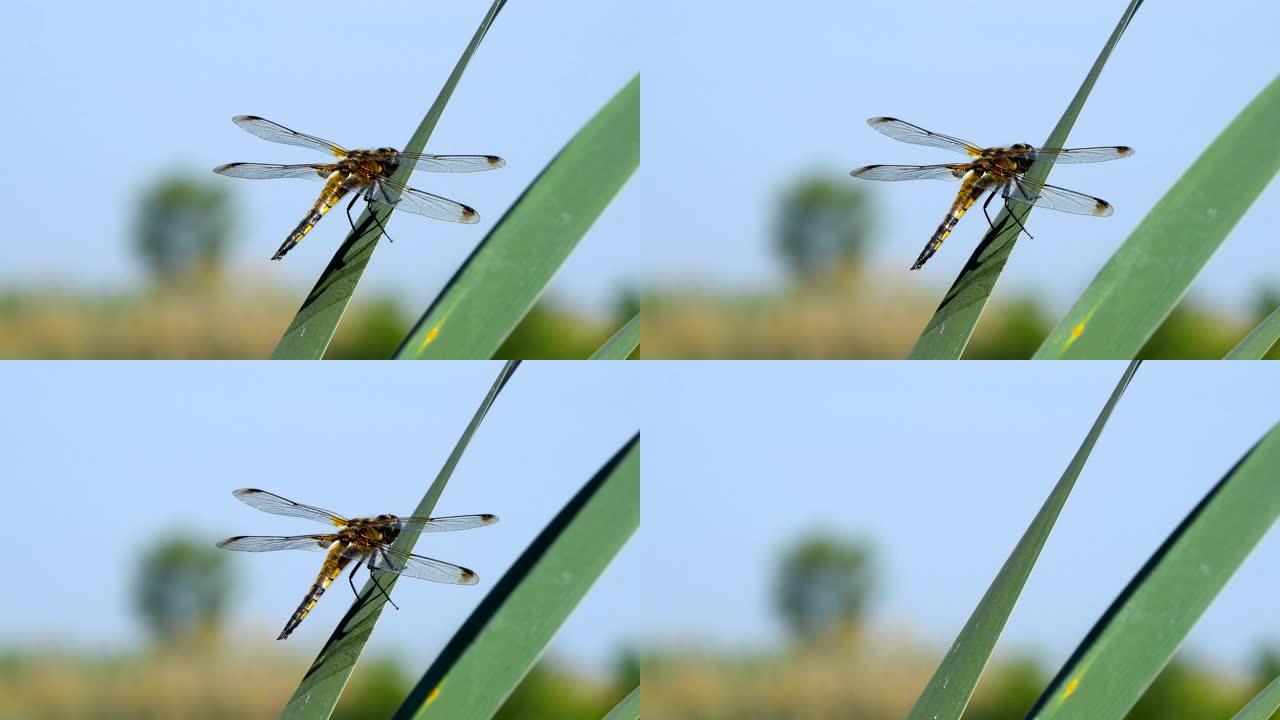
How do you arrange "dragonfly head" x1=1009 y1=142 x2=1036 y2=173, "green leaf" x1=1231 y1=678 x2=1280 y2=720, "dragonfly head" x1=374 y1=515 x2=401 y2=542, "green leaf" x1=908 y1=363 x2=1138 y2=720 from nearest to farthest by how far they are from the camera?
"green leaf" x1=908 y1=363 x2=1138 y2=720
"dragonfly head" x1=1009 y1=142 x2=1036 y2=173
"dragonfly head" x1=374 y1=515 x2=401 y2=542
"green leaf" x1=1231 y1=678 x2=1280 y2=720

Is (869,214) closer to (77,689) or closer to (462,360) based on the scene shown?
(462,360)

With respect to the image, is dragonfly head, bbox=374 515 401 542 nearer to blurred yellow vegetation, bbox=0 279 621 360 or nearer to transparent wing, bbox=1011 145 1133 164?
blurred yellow vegetation, bbox=0 279 621 360

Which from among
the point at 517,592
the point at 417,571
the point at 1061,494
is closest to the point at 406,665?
the point at 417,571

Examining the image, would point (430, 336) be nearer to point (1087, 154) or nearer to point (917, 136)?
point (917, 136)

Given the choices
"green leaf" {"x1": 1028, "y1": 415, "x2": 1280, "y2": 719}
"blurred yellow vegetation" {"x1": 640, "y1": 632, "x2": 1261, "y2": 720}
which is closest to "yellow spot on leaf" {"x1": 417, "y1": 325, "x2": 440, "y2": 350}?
"blurred yellow vegetation" {"x1": 640, "y1": 632, "x2": 1261, "y2": 720}

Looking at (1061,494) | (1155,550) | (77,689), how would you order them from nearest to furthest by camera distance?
(1061,494)
(1155,550)
(77,689)

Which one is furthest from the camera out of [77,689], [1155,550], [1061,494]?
[77,689]

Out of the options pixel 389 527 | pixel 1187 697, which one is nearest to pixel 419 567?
pixel 389 527
